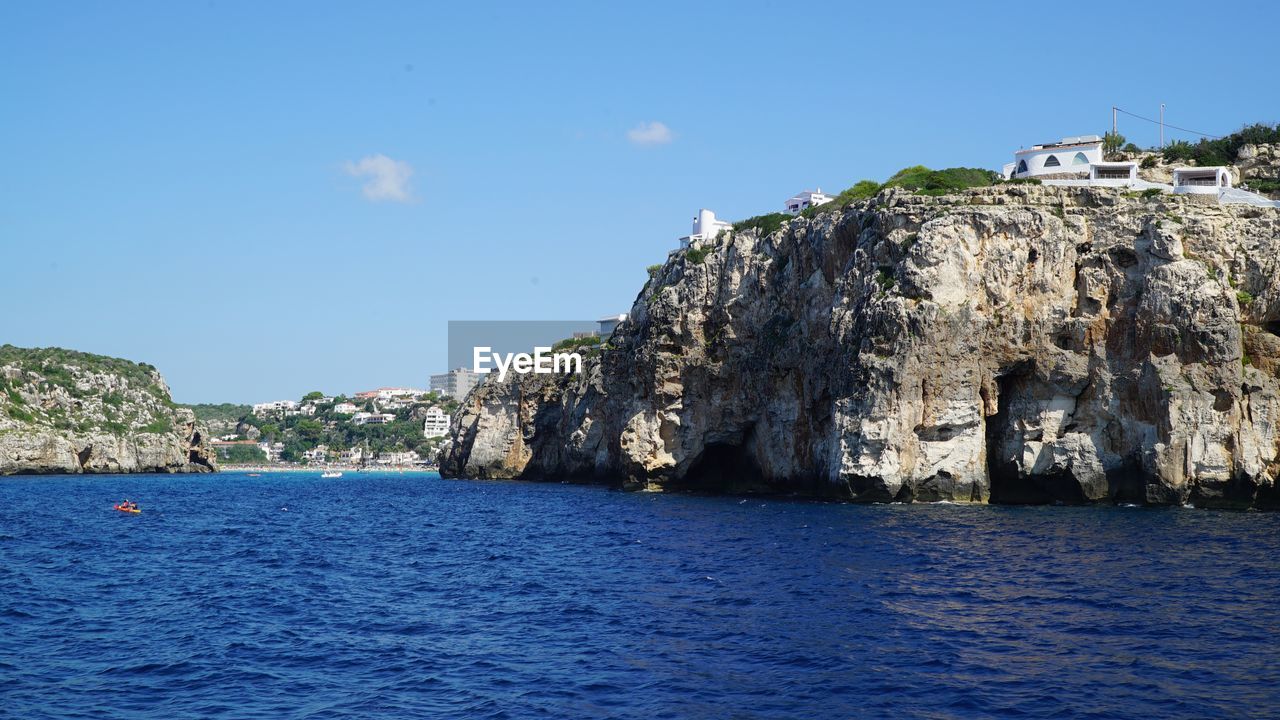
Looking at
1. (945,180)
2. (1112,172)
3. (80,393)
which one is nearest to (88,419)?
(80,393)

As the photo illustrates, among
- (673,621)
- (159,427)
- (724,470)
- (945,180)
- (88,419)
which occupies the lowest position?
(673,621)

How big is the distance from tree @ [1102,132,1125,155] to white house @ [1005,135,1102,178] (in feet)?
22.2

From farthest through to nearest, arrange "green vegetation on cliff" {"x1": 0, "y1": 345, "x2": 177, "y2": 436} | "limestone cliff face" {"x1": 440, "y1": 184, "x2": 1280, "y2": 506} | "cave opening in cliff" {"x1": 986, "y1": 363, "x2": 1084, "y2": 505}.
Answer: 1. "green vegetation on cliff" {"x1": 0, "y1": 345, "x2": 177, "y2": 436}
2. "cave opening in cliff" {"x1": 986, "y1": 363, "x2": 1084, "y2": 505}
3. "limestone cliff face" {"x1": 440, "y1": 184, "x2": 1280, "y2": 506}

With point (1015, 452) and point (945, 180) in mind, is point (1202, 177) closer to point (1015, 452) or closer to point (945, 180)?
point (945, 180)

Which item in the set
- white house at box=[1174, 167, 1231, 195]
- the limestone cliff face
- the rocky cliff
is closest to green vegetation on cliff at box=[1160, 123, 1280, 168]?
white house at box=[1174, 167, 1231, 195]

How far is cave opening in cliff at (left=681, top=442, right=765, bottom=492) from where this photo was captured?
73.5 metres

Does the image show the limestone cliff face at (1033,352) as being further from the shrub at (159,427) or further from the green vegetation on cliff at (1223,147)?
the shrub at (159,427)

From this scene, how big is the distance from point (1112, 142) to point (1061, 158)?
43.5 feet

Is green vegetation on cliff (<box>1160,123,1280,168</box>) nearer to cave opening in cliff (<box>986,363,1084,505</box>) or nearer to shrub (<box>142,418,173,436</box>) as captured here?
cave opening in cliff (<box>986,363,1084,505</box>)

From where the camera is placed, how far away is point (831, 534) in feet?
137

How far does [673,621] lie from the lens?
26250 millimetres

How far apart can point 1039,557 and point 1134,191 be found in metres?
32.4

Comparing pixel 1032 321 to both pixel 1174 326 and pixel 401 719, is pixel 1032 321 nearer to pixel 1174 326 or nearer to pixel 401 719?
pixel 1174 326

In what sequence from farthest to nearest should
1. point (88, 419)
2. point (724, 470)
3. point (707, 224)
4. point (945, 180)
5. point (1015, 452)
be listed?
1. point (88, 419)
2. point (707, 224)
3. point (724, 470)
4. point (945, 180)
5. point (1015, 452)
